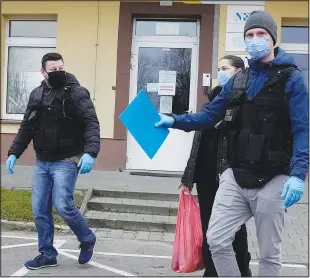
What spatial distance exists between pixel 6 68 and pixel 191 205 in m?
7.13

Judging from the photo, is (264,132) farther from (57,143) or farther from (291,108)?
(57,143)

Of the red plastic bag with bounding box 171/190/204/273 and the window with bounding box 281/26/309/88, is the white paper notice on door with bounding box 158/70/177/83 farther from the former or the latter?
the red plastic bag with bounding box 171/190/204/273

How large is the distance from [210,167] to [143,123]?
38.8 inches

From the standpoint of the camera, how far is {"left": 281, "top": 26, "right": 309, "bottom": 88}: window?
9420 millimetres

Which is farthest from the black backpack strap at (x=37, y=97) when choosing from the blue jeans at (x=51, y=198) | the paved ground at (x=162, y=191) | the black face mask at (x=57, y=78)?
the paved ground at (x=162, y=191)

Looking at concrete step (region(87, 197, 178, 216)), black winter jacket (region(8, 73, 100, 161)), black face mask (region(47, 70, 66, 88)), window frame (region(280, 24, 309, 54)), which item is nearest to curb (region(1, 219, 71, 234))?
concrete step (region(87, 197, 178, 216))

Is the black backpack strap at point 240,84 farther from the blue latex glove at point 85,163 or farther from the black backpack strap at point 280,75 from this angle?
the blue latex glove at point 85,163

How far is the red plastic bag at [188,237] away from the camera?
4195 millimetres

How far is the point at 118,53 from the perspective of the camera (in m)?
9.48

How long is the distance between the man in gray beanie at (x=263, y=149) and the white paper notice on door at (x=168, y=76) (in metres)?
6.14

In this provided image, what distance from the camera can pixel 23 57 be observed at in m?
10.1

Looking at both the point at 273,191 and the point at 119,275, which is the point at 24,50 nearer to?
the point at 119,275

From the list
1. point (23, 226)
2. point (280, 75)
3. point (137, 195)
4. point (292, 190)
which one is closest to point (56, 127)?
point (280, 75)

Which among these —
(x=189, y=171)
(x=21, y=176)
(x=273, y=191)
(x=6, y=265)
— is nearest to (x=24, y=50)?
(x=21, y=176)
